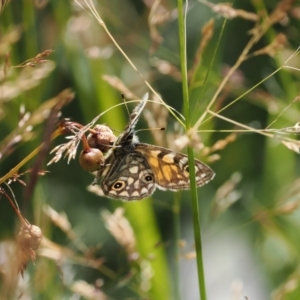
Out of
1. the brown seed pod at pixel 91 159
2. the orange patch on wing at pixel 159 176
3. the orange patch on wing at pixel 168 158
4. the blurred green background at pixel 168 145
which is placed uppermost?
the brown seed pod at pixel 91 159

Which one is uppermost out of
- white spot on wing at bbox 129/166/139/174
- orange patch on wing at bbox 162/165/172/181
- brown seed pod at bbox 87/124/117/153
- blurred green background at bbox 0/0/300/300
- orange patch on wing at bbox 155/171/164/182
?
brown seed pod at bbox 87/124/117/153

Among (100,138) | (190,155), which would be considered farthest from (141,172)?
(190,155)

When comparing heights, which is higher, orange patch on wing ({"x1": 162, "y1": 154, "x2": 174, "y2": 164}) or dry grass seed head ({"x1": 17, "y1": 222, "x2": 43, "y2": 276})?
dry grass seed head ({"x1": 17, "y1": 222, "x2": 43, "y2": 276})

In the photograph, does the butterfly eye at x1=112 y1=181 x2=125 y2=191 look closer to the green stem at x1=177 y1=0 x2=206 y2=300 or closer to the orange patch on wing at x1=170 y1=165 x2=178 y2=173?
the orange patch on wing at x1=170 y1=165 x2=178 y2=173

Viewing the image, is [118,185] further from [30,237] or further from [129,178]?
[30,237]

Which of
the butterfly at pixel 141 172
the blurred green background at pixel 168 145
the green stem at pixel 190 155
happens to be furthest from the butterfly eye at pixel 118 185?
the green stem at pixel 190 155

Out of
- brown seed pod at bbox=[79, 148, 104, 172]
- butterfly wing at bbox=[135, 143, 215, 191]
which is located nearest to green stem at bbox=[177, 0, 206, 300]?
brown seed pod at bbox=[79, 148, 104, 172]

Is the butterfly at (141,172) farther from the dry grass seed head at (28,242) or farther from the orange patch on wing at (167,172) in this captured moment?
the dry grass seed head at (28,242)
